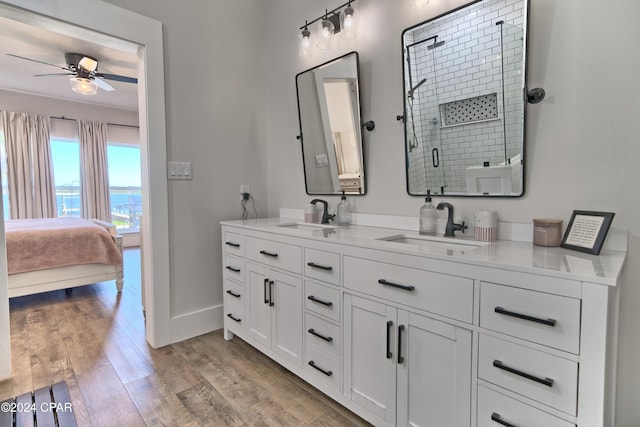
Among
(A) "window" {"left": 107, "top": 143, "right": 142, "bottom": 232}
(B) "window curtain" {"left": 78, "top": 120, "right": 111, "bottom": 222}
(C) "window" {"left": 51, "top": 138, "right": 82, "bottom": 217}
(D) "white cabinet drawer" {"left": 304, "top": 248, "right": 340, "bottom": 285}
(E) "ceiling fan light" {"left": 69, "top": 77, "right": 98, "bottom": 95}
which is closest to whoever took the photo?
(D) "white cabinet drawer" {"left": 304, "top": 248, "right": 340, "bottom": 285}

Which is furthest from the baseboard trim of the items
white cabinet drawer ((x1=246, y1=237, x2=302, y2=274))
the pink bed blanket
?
the pink bed blanket

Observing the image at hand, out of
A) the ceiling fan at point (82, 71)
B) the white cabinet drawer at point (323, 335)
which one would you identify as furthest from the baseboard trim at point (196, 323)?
the ceiling fan at point (82, 71)

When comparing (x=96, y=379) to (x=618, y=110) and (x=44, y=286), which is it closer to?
(x=44, y=286)

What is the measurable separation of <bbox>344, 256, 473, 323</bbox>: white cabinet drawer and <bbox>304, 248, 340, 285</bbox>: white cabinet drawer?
0.21ft

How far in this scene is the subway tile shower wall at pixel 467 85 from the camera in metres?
1.41

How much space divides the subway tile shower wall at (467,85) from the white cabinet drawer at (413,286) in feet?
2.15

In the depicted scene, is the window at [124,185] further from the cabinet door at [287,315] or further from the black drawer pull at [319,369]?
the black drawer pull at [319,369]

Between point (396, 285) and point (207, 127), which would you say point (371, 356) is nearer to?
point (396, 285)

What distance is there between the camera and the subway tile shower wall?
1411 mm

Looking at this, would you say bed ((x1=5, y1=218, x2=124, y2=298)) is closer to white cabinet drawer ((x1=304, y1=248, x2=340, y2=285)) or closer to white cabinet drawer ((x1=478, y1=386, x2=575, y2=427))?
white cabinet drawer ((x1=304, y1=248, x2=340, y2=285))

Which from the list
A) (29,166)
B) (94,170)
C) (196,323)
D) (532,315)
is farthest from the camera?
(94,170)

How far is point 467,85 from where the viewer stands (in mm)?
1558

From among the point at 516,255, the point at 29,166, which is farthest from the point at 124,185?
the point at 516,255

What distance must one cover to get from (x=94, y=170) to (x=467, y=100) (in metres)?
6.17
